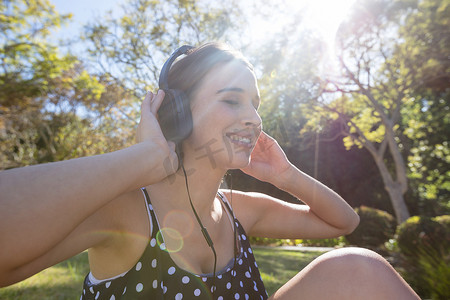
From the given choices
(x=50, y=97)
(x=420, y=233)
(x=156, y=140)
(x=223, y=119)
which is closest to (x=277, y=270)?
(x=420, y=233)

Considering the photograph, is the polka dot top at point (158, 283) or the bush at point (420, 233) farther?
the bush at point (420, 233)

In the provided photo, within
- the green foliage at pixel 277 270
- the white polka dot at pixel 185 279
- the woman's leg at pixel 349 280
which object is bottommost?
the green foliage at pixel 277 270

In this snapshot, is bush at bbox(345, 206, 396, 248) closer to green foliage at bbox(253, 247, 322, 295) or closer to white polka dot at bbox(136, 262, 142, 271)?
green foliage at bbox(253, 247, 322, 295)

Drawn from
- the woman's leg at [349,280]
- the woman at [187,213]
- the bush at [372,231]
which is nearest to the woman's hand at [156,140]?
the woman at [187,213]

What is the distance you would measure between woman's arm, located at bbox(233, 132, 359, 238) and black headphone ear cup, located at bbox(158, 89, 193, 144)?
0.56 meters

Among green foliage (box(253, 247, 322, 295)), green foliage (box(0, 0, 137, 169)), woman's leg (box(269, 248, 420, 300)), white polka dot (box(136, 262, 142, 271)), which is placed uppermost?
green foliage (box(0, 0, 137, 169))

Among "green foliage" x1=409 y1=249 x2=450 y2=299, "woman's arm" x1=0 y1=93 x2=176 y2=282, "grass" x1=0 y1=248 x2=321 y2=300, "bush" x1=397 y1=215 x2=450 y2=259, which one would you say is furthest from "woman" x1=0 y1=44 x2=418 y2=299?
"bush" x1=397 y1=215 x2=450 y2=259

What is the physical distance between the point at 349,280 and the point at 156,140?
3.10ft

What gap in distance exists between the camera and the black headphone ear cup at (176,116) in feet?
5.58

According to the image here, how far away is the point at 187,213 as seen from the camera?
1758 mm

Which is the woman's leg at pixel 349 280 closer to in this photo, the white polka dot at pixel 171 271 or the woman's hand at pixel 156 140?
the white polka dot at pixel 171 271

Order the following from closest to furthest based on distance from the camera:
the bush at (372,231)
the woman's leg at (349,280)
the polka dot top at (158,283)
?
the woman's leg at (349,280) < the polka dot top at (158,283) < the bush at (372,231)

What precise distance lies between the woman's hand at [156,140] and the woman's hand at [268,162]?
0.73m

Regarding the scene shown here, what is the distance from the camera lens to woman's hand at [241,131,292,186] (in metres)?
2.09
